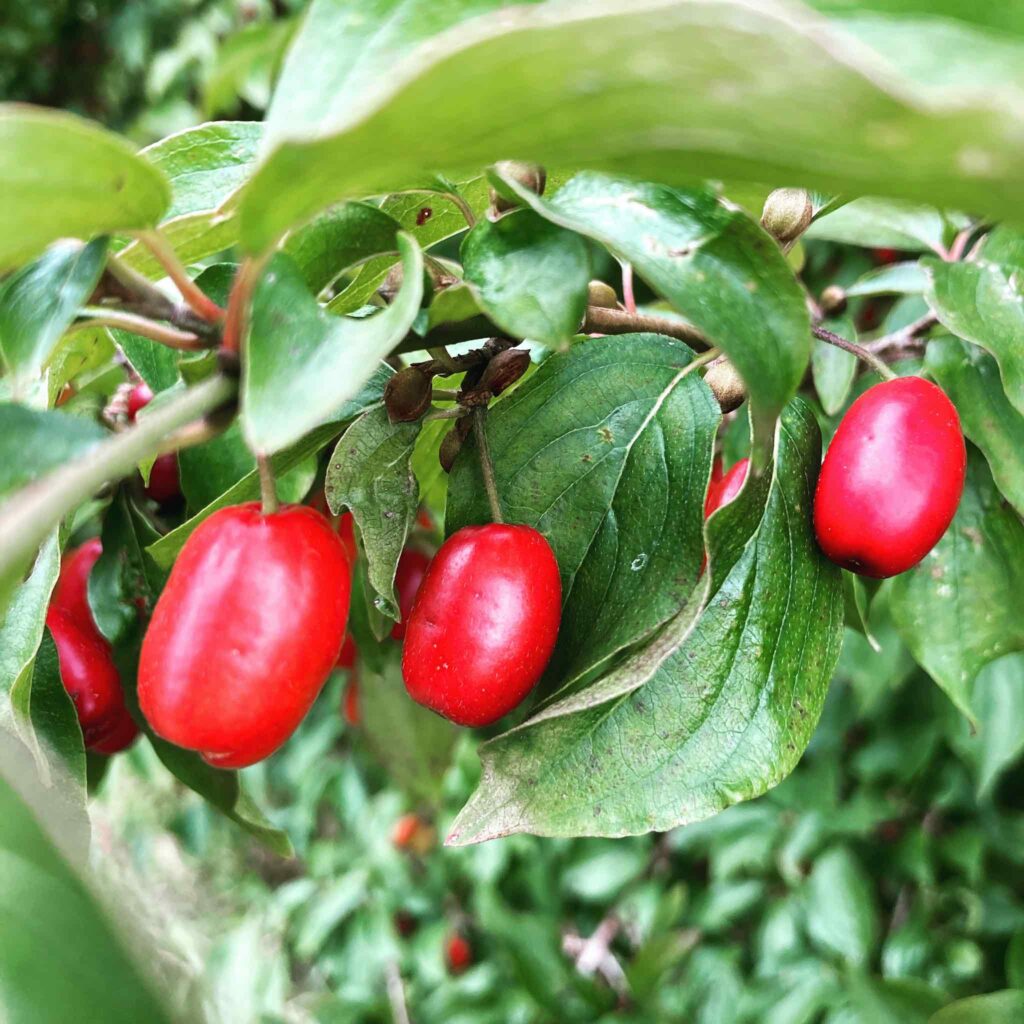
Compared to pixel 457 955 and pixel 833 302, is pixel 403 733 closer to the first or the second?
pixel 833 302

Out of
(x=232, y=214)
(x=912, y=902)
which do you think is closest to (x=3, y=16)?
(x=232, y=214)

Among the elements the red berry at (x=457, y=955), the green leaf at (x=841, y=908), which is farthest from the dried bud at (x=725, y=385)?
the red berry at (x=457, y=955)

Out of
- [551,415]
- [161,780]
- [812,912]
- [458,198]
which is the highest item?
[458,198]

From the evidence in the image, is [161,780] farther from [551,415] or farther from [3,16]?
[3,16]

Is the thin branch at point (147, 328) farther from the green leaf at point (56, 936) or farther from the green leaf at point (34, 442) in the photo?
the green leaf at point (56, 936)

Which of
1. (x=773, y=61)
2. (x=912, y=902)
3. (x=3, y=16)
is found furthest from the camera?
(x=3, y=16)

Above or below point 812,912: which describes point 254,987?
below
